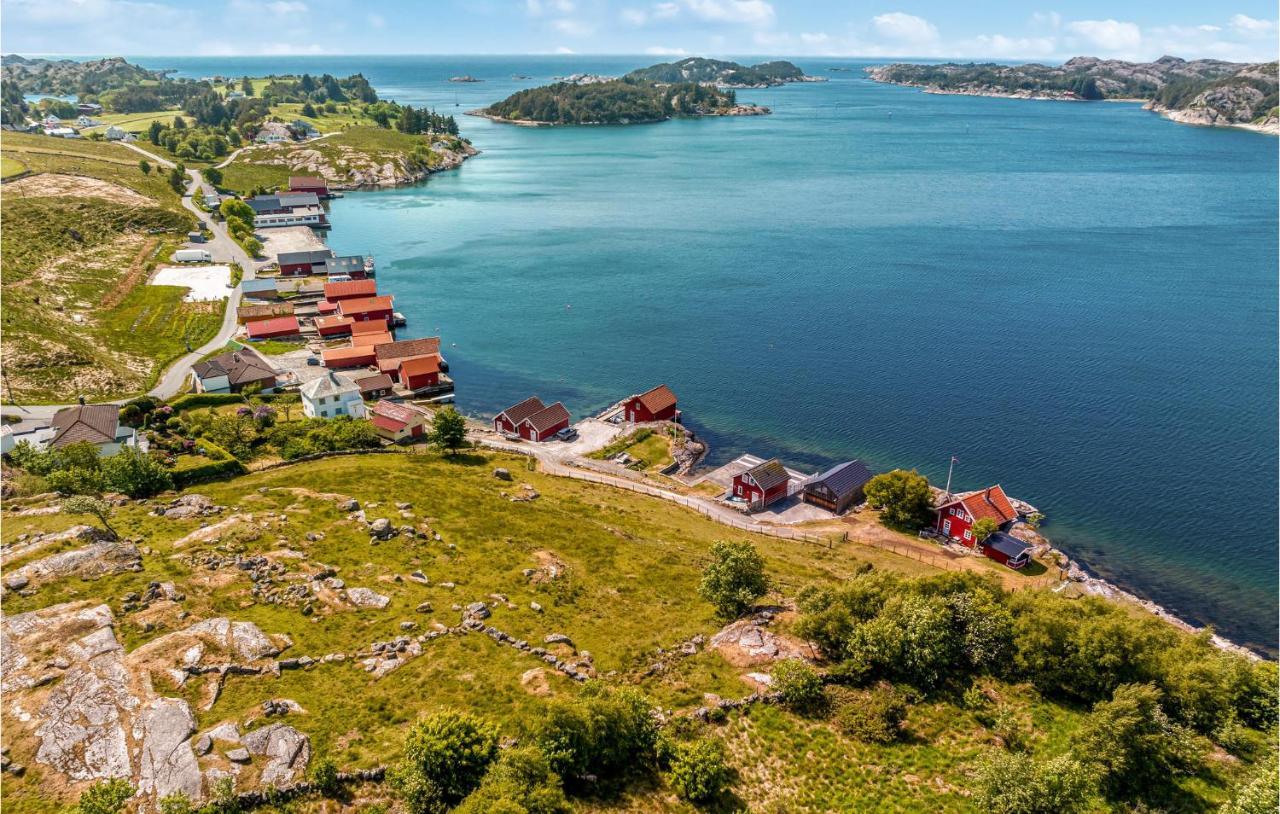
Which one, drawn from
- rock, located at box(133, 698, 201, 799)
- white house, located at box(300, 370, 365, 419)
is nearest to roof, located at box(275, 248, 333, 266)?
white house, located at box(300, 370, 365, 419)

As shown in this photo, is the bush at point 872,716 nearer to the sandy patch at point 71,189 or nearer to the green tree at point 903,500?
the green tree at point 903,500

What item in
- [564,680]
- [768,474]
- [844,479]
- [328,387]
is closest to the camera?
[564,680]

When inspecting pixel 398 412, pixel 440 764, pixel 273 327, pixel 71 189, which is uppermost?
pixel 71 189

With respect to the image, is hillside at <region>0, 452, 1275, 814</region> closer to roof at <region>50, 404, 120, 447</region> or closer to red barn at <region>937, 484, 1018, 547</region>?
→ roof at <region>50, 404, 120, 447</region>

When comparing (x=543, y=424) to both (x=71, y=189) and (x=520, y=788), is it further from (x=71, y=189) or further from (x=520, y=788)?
(x=71, y=189)

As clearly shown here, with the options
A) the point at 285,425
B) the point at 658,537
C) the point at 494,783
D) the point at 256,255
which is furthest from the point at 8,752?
the point at 256,255

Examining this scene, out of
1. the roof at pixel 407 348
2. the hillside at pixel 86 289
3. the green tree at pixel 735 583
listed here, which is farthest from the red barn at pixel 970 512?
the hillside at pixel 86 289

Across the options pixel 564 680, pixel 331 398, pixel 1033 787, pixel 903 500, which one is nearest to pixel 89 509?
pixel 331 398
